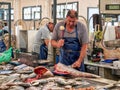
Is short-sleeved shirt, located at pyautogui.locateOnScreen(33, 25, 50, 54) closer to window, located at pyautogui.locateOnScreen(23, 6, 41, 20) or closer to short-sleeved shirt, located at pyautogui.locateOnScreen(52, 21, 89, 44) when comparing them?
short-sleeved shirt, located at pyautogui.locateOnScreen(52, 21, 89, 44)

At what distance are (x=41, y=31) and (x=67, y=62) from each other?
1571 millimetres

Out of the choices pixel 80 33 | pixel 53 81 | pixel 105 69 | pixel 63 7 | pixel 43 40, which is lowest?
pixel 105 69

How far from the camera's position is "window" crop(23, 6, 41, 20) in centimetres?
1237

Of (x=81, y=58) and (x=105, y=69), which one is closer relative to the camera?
(x=81, y=58)

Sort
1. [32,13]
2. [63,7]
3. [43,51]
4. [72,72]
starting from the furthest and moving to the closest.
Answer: [32,13] → [63,7] → [43,51] → [72,72]

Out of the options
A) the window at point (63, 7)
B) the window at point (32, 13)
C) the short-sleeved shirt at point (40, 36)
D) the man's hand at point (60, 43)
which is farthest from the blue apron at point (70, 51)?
the window at point (32, 13)

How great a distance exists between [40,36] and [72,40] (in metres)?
1.70

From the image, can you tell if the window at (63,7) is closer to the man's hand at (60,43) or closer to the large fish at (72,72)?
the man's hand at (60,43)

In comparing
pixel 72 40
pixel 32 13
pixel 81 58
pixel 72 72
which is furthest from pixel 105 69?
pixel 32 13

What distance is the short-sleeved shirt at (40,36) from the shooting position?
4.84 m

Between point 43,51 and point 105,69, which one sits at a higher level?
point 43,51

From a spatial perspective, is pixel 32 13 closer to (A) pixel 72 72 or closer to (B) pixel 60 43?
(B) pixel 60 43

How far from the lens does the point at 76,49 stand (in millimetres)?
3383

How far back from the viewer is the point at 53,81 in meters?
2.37
